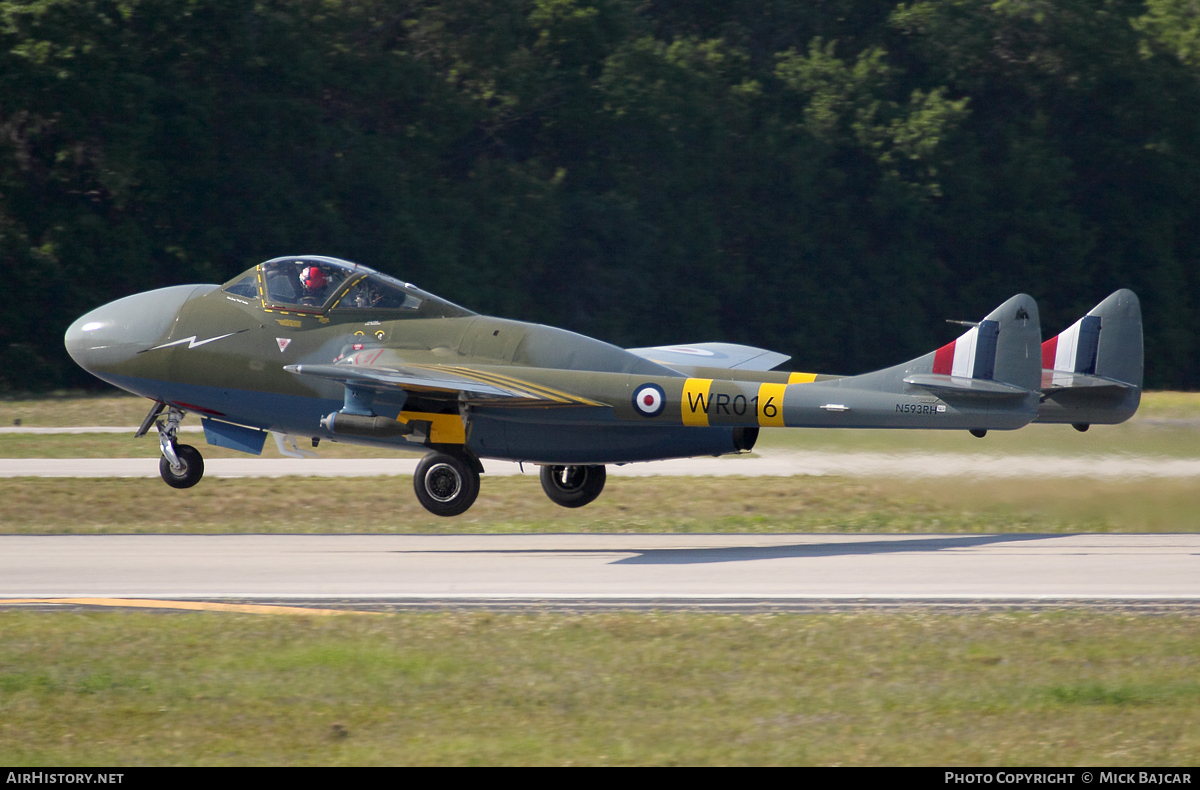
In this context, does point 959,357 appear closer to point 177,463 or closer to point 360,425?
point 360,425

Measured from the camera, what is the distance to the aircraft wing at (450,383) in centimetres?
1566

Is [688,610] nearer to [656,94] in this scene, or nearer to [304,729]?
[304,729]

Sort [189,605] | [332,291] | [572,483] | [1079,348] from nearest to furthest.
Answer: [189,605] < [1079,348] < [332,291] < [572,483]

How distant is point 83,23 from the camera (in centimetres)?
3681

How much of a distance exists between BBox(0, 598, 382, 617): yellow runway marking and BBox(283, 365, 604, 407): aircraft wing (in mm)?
4095

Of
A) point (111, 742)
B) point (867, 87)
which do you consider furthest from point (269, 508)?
point (867, 87)

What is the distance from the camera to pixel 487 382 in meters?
16.1

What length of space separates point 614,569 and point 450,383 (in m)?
3.47

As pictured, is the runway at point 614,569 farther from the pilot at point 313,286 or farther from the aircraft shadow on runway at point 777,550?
the pilot at point 313,286

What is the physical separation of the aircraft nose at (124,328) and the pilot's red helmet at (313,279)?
1534 millimetres

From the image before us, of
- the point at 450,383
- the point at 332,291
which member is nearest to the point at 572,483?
the point at 450,383

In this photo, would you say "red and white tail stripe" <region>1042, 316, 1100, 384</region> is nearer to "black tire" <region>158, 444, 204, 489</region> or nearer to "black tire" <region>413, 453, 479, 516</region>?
"black tire" <region>413, 453, 479, 516</region>

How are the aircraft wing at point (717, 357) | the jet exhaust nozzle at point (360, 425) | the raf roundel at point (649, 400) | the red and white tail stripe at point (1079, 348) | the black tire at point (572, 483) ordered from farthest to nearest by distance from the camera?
the aircraft wing at point (717, 357)
the black tire at point (572, 483)
the jet exhaust nozzle at point (360, 425)
the red and white tail stripe at point (1079, 348)
the raf roundel at point (649, 400)

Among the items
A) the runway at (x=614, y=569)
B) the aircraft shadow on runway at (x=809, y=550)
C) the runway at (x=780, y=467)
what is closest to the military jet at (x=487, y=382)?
the runway at (x=780, y=467)
